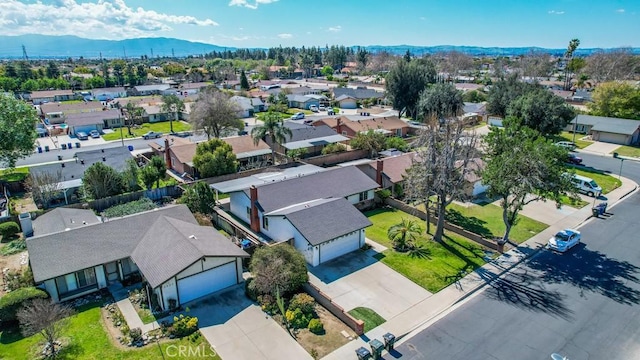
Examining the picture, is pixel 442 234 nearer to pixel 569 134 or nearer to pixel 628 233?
pixel 628 233

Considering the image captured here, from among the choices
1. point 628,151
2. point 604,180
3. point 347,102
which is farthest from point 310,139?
point 628,151

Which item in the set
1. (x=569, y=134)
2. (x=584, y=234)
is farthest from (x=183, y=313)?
(x=569, y=134)

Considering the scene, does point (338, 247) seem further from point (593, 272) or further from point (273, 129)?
point (273, 129)

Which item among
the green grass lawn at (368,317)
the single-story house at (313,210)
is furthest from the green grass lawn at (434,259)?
the green grass lawn at (368,317)

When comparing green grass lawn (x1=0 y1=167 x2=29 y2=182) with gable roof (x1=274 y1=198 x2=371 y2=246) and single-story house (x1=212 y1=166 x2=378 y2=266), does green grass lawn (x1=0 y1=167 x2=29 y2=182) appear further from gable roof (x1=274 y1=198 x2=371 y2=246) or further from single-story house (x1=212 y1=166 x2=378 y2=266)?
gable roof (x1=274 y1=198 x2=371 y2=246)

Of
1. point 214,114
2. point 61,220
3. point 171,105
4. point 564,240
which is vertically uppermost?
point 214,114

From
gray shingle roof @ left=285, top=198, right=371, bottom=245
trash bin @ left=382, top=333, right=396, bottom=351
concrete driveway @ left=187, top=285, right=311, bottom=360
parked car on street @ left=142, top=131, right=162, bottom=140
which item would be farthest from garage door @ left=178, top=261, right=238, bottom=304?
parked car on street @ left=142, top=131, right=162, bottom=140

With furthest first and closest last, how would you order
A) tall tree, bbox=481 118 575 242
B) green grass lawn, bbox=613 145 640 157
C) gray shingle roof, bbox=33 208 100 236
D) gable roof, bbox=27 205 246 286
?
green grass lawn, bbox=613 145 640 157
gray shingle roof, bbox=33 208 100 236
tall tree, bbox=481 118 575 242
gable roof, bbox=27 205 246 286
